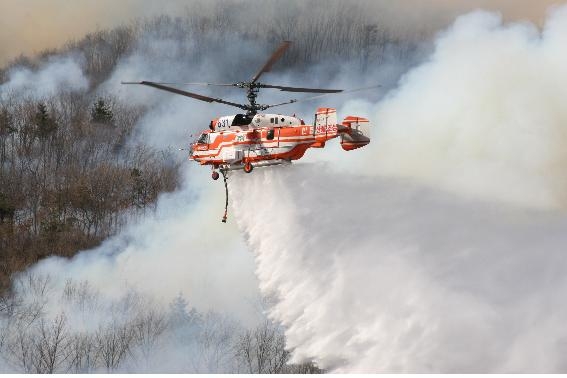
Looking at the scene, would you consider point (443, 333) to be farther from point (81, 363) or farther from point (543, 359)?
point (81, 363)

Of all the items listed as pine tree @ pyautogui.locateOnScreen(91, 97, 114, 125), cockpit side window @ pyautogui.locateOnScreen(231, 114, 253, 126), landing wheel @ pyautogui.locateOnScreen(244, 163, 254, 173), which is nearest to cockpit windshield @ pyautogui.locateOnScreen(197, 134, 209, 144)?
cockpit side window @ pyautogui.locateOnScreen(231, 114, 253, 126)

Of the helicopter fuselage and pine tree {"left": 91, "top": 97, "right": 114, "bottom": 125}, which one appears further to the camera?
pine tree {"left": 91, "top": 97, "right": 114, "bottom": 125}

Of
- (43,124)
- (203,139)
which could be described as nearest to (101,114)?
(43,124)

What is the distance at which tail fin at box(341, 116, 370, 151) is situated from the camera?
41.7 m

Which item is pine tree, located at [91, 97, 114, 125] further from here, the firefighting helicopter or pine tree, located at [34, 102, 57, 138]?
the firefighting helicopter

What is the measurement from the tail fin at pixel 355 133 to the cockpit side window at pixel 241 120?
4881 millimetres

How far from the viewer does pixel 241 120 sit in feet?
144

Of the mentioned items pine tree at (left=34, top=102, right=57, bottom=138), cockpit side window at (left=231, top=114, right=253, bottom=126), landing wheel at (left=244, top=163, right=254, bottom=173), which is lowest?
landing wheel at (left=244, top=163, right=254, bottom=173)

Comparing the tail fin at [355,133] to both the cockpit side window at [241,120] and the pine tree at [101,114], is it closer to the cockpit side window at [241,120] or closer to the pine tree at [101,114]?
the cockpit side window at [241,120]

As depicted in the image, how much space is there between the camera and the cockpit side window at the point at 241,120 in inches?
1722

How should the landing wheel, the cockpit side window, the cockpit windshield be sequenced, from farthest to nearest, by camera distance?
the cockpit windshield → the cockpit side window → the landing wheel

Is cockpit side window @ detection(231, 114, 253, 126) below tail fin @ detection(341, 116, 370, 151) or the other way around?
the other way around

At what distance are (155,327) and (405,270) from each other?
36.0 m

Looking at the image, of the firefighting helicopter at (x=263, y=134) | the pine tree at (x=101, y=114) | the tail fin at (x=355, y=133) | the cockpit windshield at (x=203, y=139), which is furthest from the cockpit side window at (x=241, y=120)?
the pine tree at (x=101, y=114)
